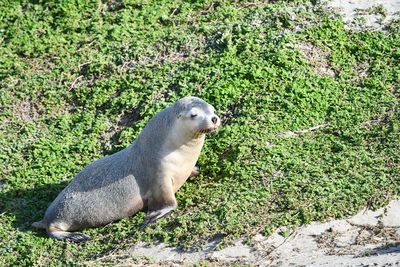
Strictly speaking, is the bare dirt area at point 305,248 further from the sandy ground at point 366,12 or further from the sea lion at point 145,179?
the sandy ground at point 366,12

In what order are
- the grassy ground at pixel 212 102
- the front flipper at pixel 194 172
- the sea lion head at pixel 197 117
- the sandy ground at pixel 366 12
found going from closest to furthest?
1. the grassy ground at pixel 212 102
2. the sea lion head at pixel 197 117
3. the front flipper at pixel 194 172
4. the sandy ground at pixel 366 12

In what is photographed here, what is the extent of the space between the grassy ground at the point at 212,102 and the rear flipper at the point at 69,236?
0.09 metres

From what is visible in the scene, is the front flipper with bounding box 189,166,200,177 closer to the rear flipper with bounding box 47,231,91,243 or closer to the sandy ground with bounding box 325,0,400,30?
the rear flipper with bounding box 47,231,91,243

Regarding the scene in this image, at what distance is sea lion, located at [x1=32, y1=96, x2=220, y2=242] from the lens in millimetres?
8516

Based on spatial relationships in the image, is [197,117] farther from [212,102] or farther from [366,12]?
[366,12]

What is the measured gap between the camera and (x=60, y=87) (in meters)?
10.4

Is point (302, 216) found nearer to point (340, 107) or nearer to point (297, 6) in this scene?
point (340, 107)

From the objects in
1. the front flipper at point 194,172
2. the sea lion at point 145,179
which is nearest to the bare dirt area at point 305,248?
the sea lion at point 145,179

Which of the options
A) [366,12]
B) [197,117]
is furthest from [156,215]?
[366,12]

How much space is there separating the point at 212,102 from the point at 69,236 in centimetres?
222

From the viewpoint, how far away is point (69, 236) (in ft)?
27.7

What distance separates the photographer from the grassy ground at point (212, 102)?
820cm

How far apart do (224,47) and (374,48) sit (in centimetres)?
165

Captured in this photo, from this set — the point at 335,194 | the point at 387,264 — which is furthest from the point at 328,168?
the point at 387,264
